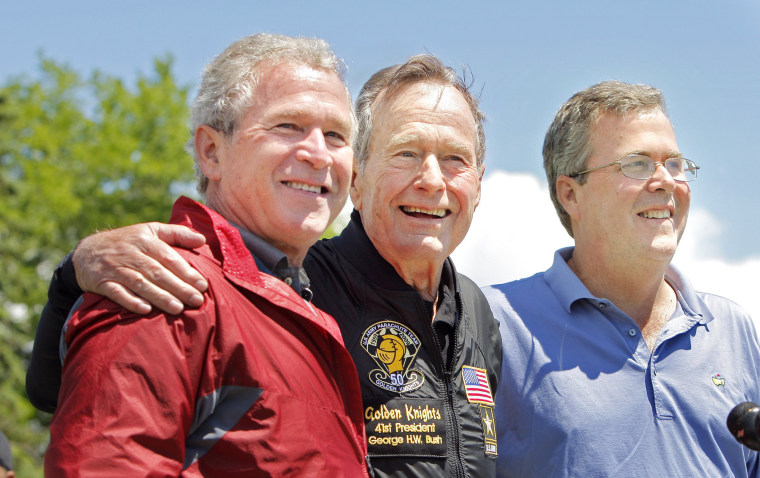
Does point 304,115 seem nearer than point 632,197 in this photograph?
Yes

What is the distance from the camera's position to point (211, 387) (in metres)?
2.19

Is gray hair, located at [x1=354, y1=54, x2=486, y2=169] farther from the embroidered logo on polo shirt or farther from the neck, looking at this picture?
the embroidered logo on polo shirt

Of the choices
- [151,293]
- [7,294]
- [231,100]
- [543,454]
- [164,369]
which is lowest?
[7,294]

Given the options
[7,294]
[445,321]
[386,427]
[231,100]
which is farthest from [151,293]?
[7,294]

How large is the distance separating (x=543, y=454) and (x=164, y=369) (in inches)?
90.9

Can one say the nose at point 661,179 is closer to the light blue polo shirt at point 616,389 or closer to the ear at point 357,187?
the light blue polo shirt at point 616,389

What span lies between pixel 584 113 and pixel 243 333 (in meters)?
2.72

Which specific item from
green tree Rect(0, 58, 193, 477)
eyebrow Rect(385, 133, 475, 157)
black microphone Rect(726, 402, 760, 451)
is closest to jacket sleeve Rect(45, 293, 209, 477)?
eyebrow Rect(385, 133, 475, 157)

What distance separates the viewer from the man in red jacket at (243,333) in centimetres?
206

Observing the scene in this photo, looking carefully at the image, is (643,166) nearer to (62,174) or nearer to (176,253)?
(176,253)

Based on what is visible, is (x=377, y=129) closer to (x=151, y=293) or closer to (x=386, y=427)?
(x=386, y=427)

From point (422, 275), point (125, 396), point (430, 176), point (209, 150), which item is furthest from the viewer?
point (422, 275)

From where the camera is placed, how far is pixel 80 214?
23.3 meters

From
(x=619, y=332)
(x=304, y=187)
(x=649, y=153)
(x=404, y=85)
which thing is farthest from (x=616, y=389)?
(x=304, y=187)
